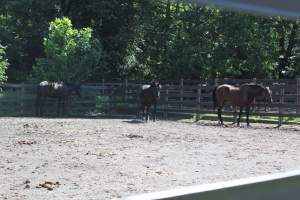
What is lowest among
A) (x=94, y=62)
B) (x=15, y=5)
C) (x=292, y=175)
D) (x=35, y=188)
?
(x=35, y=188)

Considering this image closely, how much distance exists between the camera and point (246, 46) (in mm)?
26250

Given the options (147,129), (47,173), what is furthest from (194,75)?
(47,173)

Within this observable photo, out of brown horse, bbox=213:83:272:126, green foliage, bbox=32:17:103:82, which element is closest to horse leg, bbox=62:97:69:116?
green foliage, bbox=32:17:103:82

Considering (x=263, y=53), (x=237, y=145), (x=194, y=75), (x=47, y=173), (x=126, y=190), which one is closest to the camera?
(x=126, y=190)

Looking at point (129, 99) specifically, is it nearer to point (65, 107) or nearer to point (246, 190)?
point (65, 107)

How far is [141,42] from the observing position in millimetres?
30531

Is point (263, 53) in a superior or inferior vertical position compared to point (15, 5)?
inferior

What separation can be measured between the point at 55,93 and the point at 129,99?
3.67m

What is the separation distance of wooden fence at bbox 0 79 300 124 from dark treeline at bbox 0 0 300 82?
1872 mm

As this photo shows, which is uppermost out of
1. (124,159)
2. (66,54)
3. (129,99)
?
(66,54)

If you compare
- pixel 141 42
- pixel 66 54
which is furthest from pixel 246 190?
pixel 141 42

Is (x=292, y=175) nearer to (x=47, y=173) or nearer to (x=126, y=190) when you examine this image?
(x=126, y=190)

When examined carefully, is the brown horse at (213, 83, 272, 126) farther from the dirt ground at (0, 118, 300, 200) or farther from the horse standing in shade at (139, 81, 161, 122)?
the dirt ground at (0, 118, 300, 200)

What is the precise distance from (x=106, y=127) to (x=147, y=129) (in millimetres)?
1285
